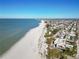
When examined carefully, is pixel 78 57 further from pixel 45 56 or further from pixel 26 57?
pixel 26 57

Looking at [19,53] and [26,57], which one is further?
[19,53]

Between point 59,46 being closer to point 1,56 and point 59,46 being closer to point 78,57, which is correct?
point 78,57

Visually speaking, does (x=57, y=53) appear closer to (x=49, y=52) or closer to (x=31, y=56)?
(x=49, y=52)

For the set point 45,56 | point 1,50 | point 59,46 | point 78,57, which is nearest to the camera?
point 78,57

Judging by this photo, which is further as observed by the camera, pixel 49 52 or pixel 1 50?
pixel 1 50

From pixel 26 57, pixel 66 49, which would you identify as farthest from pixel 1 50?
pixel 66 49

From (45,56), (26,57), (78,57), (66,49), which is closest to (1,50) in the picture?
(26,57)

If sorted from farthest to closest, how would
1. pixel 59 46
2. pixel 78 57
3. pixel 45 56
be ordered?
1. pixel 59 46
2. pixel 45 56
3. pixel 78 57

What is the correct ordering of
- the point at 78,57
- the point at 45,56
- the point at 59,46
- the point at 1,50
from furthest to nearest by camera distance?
the point at 1,50
the point at 59,46
the point at 45,56
the point at 78,57
